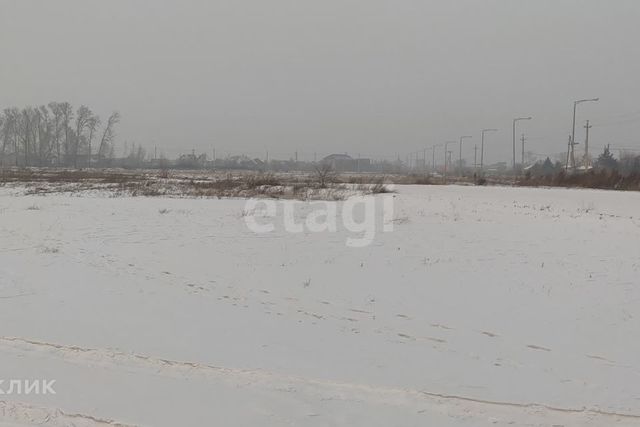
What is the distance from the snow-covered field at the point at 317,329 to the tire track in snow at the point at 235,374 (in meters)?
0.02

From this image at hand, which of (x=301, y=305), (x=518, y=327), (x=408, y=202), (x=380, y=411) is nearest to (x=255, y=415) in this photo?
(x=380, y=411)

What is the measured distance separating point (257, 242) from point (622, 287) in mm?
7105

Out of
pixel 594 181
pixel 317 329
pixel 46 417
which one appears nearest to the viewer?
pixel 46 417

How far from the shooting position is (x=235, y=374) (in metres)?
4.12

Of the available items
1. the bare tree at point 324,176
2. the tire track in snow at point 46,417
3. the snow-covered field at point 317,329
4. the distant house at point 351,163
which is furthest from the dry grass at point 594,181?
the distant house at point 351,163

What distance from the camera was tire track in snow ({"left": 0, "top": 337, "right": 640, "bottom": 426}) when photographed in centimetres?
374

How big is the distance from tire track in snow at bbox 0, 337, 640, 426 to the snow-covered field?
0.07 feet

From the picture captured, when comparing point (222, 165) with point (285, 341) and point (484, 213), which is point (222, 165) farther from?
point (285, 341)

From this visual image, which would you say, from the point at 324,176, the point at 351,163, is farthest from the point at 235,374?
the point at 351,163

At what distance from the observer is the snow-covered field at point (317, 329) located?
361 centimetres

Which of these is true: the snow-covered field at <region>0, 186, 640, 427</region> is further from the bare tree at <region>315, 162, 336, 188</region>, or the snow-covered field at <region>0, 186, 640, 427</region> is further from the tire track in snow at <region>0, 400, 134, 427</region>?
the bare tree at <region>315, 162, 336, 188</region>

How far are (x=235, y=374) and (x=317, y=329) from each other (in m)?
1.54

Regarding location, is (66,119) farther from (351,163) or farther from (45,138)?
(351,163)

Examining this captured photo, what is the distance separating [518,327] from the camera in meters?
5.68
